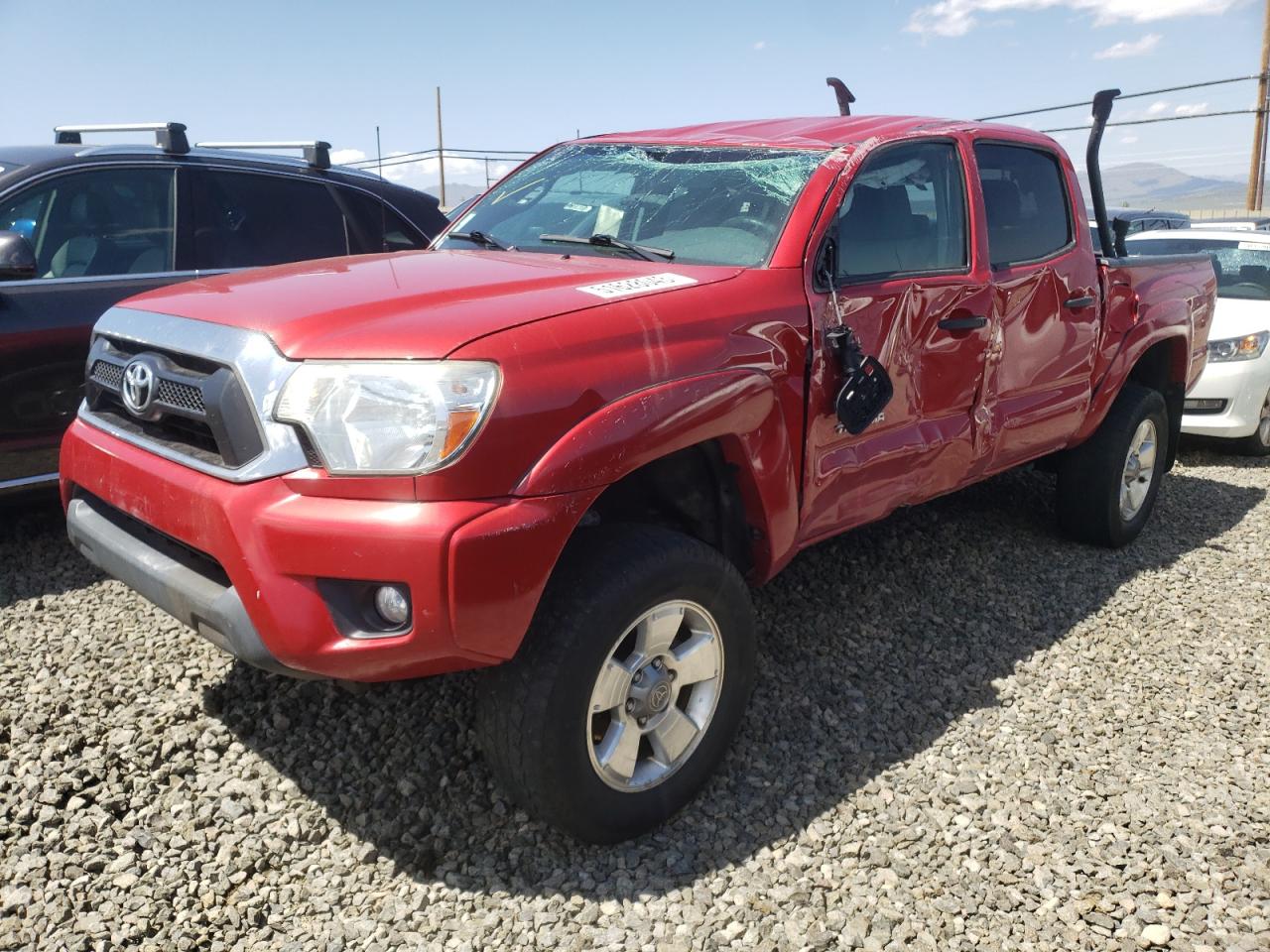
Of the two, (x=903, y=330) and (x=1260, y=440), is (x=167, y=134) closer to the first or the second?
(x=903, y=330)

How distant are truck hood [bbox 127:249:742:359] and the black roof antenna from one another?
8.32ft

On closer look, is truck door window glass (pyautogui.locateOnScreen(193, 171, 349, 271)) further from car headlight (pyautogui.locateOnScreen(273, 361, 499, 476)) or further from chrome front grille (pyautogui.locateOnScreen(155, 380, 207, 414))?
car headlight (pyautogui.locateOnScreen(273, 361, 499, 476))

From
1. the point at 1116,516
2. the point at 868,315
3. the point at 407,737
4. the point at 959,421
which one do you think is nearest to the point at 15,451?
the point at 407,737

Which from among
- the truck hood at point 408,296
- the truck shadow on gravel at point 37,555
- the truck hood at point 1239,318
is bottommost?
the truck shadow on gravel at point 37,555

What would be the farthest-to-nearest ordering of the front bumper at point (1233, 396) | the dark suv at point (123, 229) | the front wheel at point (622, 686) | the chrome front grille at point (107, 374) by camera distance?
1. the front bumper at point (1233, 396)
2. the dark suv at point (123, 229)
3. the chrome front grille at point (107, 374)
4. the front wheel at point (622, 686)

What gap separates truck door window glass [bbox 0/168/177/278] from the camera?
4406 millimetres

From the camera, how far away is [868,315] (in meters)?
3.24

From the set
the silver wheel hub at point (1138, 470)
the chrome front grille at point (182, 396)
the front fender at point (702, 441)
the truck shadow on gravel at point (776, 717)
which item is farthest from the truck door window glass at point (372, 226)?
the silver wheel hub at point (1138, 470)

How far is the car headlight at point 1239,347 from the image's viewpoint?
24.1 ft

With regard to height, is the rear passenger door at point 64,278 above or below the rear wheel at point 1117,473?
above

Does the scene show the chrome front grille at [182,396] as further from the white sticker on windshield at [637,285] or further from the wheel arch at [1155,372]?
the wheel arch at [1155,372]

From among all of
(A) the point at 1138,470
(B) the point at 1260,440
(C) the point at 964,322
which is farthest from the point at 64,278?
(B) the point at 1260,440

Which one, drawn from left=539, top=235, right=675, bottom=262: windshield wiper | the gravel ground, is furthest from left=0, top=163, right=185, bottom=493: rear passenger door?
left=539, top=235, right=675, bottom=262: windshield wiper

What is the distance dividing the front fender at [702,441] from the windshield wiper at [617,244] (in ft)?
1.93
